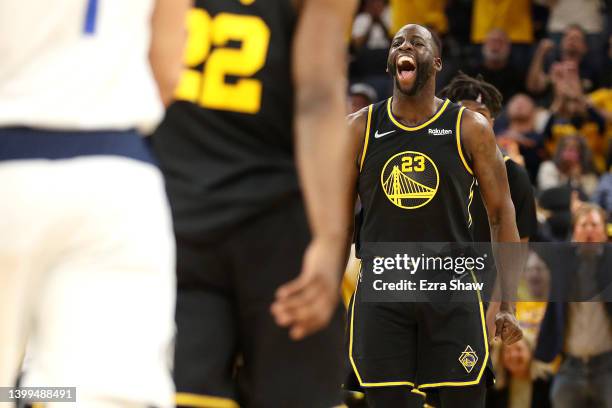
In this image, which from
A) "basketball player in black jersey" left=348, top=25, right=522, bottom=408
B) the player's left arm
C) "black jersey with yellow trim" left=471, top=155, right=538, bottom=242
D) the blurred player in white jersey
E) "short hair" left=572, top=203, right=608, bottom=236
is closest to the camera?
the blurred player in white jersey

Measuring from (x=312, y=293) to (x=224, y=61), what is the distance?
0.91 m

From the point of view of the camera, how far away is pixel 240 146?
369 cm

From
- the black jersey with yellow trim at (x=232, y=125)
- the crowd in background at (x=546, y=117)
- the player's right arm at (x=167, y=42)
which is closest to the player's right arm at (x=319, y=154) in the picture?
the black jersey with yellow trim at (x=232, y=125)

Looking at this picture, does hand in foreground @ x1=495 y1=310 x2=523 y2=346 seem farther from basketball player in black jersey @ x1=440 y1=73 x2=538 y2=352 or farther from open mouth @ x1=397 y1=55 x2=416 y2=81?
open mouth @ x1=397 y1=55 x2=416 y2=81

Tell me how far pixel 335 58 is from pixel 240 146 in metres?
0.42

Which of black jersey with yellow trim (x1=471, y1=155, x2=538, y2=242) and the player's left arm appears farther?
black jersey with yellow trim (x1=471, y1=155, x2=538, y2=242)

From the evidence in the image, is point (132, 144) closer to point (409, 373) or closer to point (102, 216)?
point (102, 216)

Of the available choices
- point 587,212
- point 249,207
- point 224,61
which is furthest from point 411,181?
point 587,212

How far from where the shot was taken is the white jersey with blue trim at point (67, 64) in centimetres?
289

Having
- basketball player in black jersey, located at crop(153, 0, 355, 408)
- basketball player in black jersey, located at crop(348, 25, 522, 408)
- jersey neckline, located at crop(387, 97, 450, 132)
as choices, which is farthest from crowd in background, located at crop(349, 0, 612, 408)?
basketball player in black jersey, located at crop(153, 0, 355, 408)

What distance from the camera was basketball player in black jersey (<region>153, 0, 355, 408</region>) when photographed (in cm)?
360

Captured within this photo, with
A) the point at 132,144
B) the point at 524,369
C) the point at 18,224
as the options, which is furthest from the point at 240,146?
the point at 524,369

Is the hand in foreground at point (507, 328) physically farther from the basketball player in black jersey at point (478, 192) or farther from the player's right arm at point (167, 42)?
the player's right arm at point (167, 42)

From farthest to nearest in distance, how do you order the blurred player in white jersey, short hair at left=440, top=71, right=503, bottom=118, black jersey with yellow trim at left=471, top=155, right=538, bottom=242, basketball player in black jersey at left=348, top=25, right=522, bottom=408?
1. short hair at left=440, top=71, right=503, bottom=118
2. black jersey with yellow trim at left=471, top=155, right=538, bottom=242
3. basketball player in black jersey at left=348, top=25, right=522, bottom=408
4. the blurred player in white jersey
